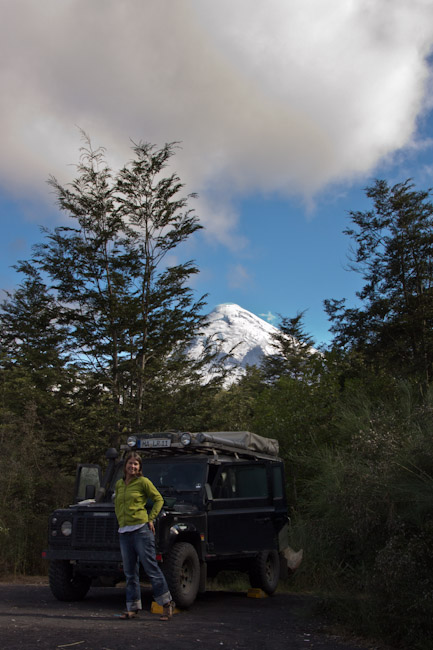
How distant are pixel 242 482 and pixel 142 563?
332cm

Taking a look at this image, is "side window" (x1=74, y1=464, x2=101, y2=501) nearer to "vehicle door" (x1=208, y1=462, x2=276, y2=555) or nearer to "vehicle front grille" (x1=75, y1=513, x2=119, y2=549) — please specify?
"vehicle front grille" (x1=75, y1=513, x2=119, y2=549)

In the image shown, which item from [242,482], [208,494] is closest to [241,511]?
[242,482]

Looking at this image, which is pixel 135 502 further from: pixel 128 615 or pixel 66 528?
pixel 66 528

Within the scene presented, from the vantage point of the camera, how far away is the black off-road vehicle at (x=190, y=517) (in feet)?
26.9

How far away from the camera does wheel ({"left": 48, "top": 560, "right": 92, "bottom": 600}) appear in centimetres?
854

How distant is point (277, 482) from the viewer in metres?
11.1

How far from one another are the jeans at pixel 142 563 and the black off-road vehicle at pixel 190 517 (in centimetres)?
62

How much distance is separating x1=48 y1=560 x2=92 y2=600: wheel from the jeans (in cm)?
168

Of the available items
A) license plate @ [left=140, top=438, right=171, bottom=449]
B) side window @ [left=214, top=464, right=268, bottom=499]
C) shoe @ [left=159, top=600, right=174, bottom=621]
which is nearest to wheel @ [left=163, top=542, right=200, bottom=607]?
shoe @ [left=159, top=600, right=174, bottom=621]

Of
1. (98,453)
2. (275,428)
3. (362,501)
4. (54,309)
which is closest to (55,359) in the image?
(54,309)

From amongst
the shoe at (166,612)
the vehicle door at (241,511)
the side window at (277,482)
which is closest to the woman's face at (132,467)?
the shoe at (166,612)

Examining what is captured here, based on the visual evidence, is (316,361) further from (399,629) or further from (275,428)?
(399,629)

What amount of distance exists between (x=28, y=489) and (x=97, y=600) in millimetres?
4997

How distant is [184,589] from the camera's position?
8.13 metres
